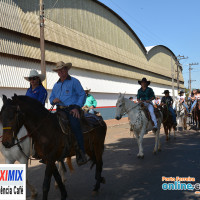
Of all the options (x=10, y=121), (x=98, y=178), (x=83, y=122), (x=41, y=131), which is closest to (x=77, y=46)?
(x=83, y=122)

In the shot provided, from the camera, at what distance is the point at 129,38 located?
37281 mm

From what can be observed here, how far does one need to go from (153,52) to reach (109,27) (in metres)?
21.6

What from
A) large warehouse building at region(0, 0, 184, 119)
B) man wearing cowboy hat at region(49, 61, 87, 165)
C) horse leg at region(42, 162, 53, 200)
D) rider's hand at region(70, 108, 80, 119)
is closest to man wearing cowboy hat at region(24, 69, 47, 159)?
man wearing cowboy hat at region(49, 61, 87, 165)

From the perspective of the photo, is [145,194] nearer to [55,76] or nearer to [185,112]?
[185,112]

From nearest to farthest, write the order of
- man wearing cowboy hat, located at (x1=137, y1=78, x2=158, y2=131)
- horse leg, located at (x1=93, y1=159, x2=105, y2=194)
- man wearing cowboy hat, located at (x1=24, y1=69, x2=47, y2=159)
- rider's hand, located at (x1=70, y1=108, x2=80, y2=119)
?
1. rider's hand, located at (x1=70, y1=108, x2=80, y2=119)
2. horse leg, located at (x1=93, y1=159, x2=105, y2=194)
3. man wearing cowboy hat, located at (x1=24, y1=69, x2=47, y2=159)
4. man wearing cowboy hat, located at (x1=137, y1=78, x2=158, y2=131)

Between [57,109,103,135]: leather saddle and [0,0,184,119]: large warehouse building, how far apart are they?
11.0 m

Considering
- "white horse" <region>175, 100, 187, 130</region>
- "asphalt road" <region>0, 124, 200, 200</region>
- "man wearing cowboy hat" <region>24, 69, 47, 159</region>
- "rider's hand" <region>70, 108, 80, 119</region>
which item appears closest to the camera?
"rider's hand" <region>70, 108, 80, 119</region>

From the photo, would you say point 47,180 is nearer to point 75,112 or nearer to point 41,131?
point 41,131

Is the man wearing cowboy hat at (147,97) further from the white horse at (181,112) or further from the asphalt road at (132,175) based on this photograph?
the white horse at (181,112)

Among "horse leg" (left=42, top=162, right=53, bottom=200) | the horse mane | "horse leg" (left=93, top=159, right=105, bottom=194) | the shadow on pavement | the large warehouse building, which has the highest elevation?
the large warehouse building

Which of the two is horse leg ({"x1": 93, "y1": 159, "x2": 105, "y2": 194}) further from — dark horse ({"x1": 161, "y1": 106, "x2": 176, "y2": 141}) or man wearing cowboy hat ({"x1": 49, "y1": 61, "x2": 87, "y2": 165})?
dark horse ({"x1": 161, "y1": 106, "x2": 176, "y2": 141})

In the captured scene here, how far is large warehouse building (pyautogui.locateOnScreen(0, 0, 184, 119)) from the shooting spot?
16.0 metres

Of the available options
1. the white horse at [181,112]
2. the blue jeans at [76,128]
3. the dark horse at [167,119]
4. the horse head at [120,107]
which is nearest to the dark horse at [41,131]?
the blue jeans at [76,128]

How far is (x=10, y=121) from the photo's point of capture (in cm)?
393
